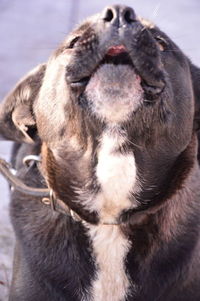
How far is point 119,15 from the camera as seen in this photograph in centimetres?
233

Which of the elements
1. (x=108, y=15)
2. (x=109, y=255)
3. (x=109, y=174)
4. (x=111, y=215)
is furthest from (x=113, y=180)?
(x=108, y=15)

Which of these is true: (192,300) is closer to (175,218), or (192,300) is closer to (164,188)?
(175,218)

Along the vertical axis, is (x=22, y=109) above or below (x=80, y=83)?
below

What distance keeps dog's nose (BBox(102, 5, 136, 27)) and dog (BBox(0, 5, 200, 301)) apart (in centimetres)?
2

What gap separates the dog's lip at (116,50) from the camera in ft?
7.70

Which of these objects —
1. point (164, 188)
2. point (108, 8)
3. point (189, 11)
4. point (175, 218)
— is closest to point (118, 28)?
point (108, 8)

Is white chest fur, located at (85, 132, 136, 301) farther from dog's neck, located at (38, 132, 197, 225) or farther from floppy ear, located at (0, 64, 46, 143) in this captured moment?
floppy ear, located at (0, 64, 46, 143)

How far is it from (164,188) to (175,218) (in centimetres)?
23

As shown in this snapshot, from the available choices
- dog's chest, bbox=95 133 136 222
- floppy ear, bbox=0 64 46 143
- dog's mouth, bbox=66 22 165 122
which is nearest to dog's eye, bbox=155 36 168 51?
dog's mouth, bbox=66 22 165 122

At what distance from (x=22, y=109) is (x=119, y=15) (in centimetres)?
88

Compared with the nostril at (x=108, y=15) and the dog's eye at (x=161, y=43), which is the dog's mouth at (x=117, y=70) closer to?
the nostril at (x=108, y=15)

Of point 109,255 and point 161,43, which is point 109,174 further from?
point 161,43

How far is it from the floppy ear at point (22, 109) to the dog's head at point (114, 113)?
0.01 m

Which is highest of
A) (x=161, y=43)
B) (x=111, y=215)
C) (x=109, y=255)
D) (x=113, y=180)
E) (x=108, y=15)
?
(x=108, y=15)
